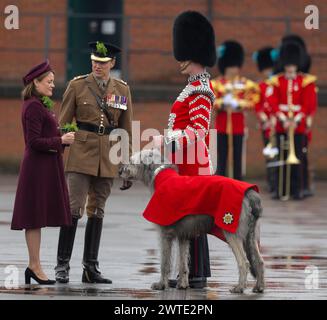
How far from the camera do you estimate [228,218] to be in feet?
35.9

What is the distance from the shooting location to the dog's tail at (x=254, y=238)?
1106 cm

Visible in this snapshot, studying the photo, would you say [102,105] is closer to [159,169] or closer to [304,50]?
[159,169]

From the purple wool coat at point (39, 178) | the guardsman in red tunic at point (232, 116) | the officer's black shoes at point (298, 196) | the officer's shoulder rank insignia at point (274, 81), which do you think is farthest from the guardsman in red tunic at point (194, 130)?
the guardsman in red tunic at point (232, 116)

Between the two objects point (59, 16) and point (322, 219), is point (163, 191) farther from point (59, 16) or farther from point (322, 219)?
point (59, 16)

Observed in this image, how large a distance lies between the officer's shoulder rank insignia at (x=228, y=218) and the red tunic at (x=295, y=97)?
34.9 ft

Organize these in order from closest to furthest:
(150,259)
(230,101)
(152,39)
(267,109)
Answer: (150,259)
(267,109)
(230,101)
(152,39)

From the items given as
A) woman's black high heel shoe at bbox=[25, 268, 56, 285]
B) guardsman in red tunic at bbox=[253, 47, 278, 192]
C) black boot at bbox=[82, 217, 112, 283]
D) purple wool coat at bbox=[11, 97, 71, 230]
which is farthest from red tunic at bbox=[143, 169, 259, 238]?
guardsman in red tunic at bbox=[253, 47, 278, 192]

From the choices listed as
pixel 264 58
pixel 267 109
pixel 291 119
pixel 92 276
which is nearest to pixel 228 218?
pixel 92 276

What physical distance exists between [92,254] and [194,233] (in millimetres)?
1158

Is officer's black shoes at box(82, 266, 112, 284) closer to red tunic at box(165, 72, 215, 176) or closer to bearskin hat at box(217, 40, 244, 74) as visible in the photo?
red tunic at box(165, 72, 215, 176)

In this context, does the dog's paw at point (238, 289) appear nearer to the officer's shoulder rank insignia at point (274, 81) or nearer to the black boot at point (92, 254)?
the black boot at point (92, 254)

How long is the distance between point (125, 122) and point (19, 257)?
1.96m

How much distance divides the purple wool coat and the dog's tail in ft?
4.78
